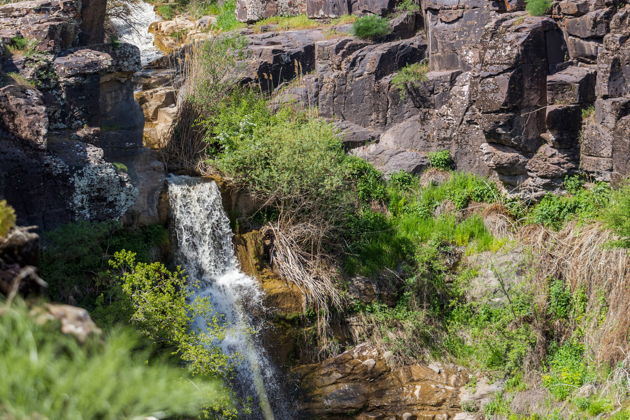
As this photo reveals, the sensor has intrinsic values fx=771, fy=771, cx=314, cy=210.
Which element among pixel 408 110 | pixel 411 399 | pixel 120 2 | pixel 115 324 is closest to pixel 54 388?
pixel 115 324

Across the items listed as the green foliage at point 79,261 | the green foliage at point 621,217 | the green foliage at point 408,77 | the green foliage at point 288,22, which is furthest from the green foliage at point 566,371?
the green foliage at point 288,22

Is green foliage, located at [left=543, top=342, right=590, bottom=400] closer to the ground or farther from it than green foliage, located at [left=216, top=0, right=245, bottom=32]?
closer to the ground

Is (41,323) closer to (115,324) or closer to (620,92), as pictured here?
(115,324)

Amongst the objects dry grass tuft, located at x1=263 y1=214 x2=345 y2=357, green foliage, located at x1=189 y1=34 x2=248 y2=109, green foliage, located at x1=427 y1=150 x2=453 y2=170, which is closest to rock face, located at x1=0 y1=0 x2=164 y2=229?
green foliage, located at x1=189 y1=34 x2=248 y2=109

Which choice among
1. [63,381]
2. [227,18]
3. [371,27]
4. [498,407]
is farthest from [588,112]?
[63,381]

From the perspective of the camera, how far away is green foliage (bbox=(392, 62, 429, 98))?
14711mm

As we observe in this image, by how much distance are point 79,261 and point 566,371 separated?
6.82 meters

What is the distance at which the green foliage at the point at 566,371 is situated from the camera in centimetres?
1042

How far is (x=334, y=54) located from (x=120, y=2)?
6.51 metres

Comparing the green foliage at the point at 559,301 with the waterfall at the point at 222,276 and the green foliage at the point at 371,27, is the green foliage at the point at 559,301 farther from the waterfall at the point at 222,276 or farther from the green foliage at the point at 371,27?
the green foliage at the point at 371,27

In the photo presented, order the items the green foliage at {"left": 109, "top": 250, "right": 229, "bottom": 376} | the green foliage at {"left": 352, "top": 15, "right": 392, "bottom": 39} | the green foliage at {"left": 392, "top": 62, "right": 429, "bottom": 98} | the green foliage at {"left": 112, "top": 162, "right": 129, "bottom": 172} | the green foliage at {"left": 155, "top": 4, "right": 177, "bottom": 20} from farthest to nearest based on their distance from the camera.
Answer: the green foliage at {"left": 155, "top": 4, "right": 177, "bottom": 20}
the green foliage at {"left": 352, "top": 15, "right": 392, "bottom": 39}
the green foliage at {"left": 392, "top": 62, "right": 429, "bottom": 98}
the green foliage at {"left": 112, "top": 162, "right": 129, "bottom": 172}
the green foliage at {"left": 109, "top": 250, "right": 229, "bottom": 376}

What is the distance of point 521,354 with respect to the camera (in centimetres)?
1116

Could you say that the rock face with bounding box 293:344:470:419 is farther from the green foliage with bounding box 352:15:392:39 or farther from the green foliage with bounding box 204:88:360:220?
the green foliage with bounding box 352:15:392:39

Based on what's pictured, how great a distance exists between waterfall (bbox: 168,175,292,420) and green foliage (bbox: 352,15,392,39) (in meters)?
5.49
